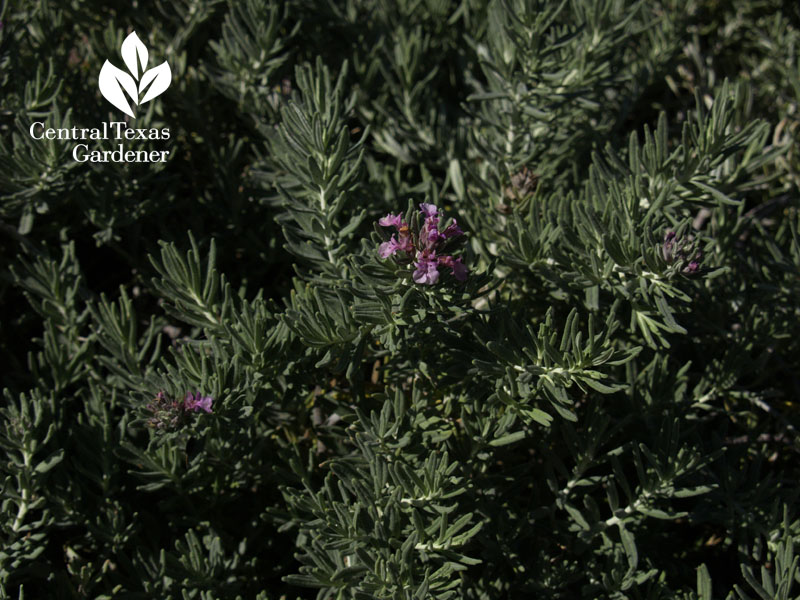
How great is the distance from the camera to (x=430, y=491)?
2.05m

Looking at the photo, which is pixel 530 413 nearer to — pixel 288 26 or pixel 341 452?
pixel 341 452

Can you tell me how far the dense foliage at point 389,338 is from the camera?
2.08m

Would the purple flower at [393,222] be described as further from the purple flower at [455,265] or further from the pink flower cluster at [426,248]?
the purple flower at [455,265]

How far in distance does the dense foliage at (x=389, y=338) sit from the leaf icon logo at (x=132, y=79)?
8 cm

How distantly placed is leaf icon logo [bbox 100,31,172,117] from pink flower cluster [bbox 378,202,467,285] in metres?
1.63

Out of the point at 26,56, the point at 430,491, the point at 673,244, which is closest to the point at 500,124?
the point at 673,244

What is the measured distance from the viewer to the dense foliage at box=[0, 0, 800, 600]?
81.7 inches

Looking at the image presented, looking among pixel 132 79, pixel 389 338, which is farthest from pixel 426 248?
pixel 132 79

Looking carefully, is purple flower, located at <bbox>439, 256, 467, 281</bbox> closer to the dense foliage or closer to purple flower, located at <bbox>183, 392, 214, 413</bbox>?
the dense foliage

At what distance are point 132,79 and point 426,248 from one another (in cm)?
184

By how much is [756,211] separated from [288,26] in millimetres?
2501

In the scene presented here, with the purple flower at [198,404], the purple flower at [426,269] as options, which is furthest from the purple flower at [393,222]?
the purple flower at [198,404]

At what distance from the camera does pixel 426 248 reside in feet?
6.05

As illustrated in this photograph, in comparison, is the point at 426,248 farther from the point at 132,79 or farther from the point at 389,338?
the point at 132,79
